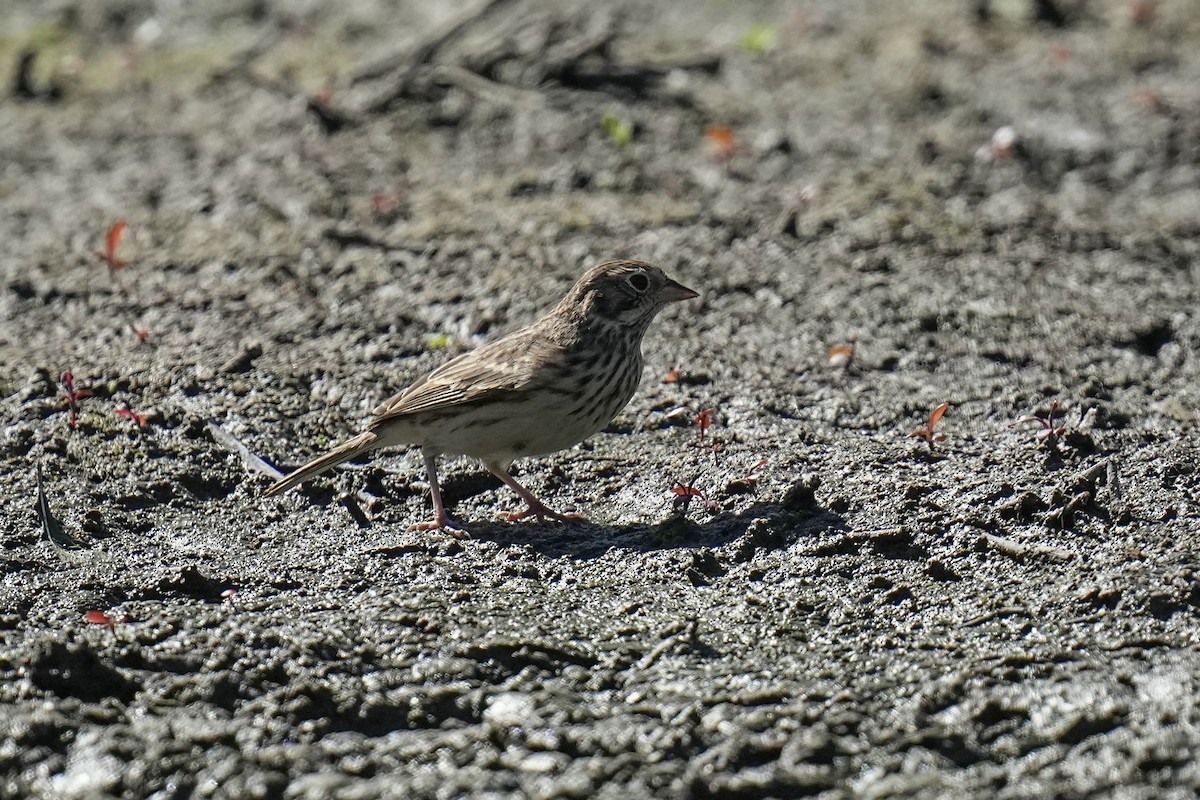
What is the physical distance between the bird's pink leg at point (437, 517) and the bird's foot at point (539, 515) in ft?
0.70

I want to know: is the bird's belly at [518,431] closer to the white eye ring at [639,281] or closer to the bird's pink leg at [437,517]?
the bird's pink leg at [437,517]

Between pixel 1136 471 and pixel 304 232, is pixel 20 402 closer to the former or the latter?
pixel 304 232

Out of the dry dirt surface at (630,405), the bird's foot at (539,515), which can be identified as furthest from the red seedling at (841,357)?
the bird's foot at (539,515)

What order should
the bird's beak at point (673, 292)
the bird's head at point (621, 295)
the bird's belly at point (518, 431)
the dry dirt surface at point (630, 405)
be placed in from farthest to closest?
the bird's beak at point (673, 292), the bird's head at point (621, 295), the bird's belly at point (518, 431), the dry dirt surface at point (630, 405)

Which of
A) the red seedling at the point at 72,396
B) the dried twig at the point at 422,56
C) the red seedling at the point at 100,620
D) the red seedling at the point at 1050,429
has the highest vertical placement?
the dried twig at the point at 422,56

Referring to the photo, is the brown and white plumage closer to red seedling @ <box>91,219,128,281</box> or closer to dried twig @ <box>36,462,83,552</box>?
dried twig @ <box>36,462,83,552</box>

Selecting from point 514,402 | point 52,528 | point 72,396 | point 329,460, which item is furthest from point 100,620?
point 72,396

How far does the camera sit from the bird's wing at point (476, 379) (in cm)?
638

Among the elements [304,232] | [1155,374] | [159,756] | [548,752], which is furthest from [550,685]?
[304,232]

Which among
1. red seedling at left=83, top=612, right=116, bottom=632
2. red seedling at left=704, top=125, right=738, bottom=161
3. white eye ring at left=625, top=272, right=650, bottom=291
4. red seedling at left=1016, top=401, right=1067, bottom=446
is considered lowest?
red seedling at left=1016, top=401, right=1067, bottom=446

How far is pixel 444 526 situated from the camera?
20.2 ft

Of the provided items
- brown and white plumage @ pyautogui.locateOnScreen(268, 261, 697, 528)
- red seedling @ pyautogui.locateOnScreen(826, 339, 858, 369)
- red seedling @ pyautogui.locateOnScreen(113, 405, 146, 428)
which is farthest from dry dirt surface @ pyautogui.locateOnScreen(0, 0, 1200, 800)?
brown and white plumage @ pyautogui.locateOnScreen(268, 261, 697, 528)

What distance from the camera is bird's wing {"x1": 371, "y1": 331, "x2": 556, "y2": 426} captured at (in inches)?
251

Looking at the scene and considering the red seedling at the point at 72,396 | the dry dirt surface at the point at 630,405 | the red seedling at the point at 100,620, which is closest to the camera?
the dry dirt surface at the point at 630,405
